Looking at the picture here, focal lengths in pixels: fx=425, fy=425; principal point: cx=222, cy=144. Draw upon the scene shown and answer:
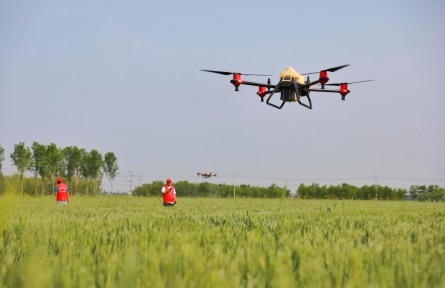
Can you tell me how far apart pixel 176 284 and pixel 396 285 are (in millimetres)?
1158

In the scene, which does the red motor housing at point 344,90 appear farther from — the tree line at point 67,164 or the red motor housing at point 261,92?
the tree line at point 67,164

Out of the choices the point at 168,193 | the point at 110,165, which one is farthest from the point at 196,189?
the point at 168,193

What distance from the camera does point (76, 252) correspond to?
326 centimetres

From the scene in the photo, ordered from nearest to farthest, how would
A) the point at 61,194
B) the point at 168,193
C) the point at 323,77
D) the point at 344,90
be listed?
the point at 168,193 → the point at 61,194 → the point at 323,77 → the point at 344,90

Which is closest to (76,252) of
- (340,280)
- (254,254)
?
(254,254)

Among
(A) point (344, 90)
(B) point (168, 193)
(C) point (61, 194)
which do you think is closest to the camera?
(B) point (168, 193)

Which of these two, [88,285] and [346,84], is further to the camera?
[346,84]

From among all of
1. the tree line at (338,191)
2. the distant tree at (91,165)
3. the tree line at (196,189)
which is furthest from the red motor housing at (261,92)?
the distant tree at (91,165)

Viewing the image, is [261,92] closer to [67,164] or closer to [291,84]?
[291,84]

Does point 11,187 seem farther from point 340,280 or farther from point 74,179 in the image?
point 74,179

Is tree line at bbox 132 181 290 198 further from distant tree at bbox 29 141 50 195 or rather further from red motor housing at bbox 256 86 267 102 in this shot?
red motor housing at bbox 256 86 267 102

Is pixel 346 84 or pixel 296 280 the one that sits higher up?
pixel 346 84

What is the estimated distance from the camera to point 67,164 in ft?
272

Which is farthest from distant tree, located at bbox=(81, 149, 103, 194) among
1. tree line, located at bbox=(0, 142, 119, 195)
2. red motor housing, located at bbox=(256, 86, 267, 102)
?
red motor housing, located at bbox=(256, 86, 267, 102)
